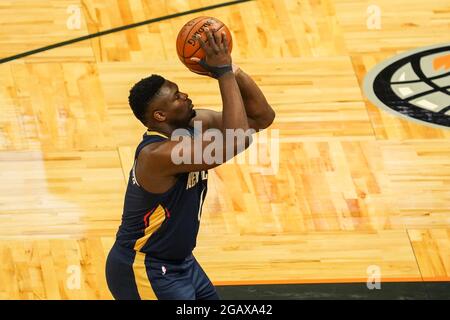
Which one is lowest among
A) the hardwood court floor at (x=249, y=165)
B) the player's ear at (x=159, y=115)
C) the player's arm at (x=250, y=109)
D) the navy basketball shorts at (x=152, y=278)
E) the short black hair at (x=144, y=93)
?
the hardwood court floor at (x=249, y=165)

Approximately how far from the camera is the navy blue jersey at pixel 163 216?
791 centimetres

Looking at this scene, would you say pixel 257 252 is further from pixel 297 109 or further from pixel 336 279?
pixel 297 109

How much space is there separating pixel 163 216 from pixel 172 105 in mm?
719

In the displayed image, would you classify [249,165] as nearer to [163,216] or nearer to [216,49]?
[163,216]

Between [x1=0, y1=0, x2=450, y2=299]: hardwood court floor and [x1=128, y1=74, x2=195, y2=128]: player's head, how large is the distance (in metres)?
2.30

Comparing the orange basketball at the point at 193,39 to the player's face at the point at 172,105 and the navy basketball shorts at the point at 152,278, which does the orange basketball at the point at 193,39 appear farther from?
the navy basketball shorts at the point at 152,278

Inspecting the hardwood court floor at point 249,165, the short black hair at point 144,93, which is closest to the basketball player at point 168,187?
the short black hair at point 144,93

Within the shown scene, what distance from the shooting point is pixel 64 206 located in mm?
10625

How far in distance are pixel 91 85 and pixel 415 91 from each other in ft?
10.5

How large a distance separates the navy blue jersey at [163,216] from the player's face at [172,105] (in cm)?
14

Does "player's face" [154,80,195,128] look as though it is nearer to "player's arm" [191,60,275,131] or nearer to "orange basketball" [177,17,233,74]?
"orange basketball" [177,17,233,74]

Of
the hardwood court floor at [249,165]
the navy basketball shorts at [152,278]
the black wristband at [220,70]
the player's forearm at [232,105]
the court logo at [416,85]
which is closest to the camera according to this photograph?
the player's forearm at [232,105]

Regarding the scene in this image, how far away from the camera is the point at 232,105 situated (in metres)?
7.50

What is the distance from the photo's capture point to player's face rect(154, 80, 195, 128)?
309 inches
